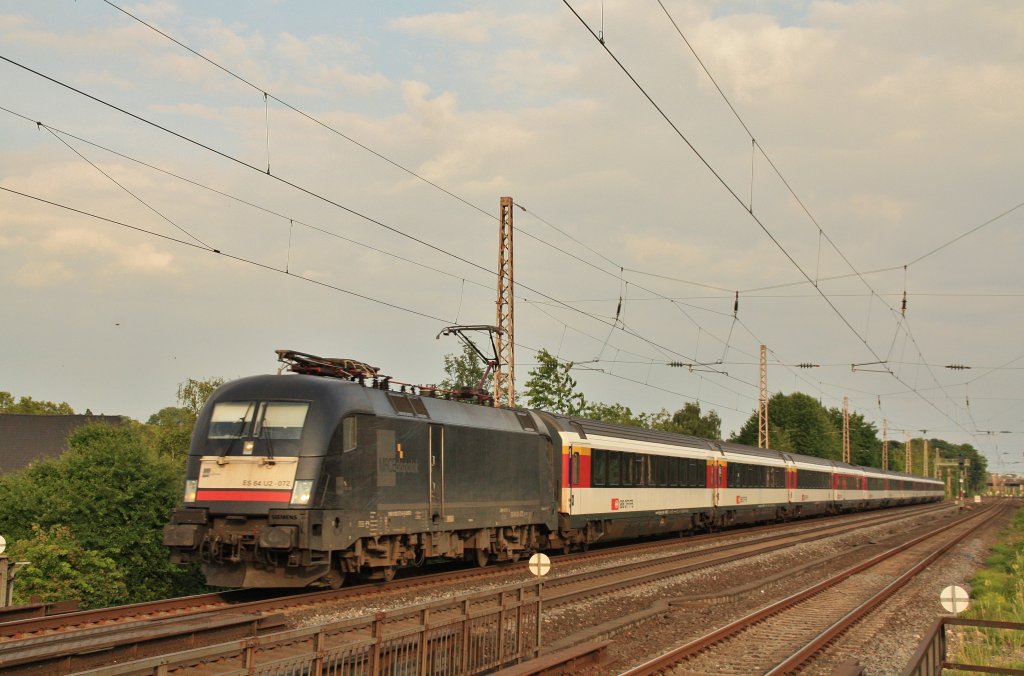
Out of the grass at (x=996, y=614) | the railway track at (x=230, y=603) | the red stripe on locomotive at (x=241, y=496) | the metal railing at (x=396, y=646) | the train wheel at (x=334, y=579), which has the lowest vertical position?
the grass at (x=996, y=614)

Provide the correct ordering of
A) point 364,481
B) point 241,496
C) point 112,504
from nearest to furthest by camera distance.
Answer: point 241,496 < point 364,481 < point 112,504

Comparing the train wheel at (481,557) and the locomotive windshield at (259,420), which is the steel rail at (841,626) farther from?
the locomotive windshield at (259,420)

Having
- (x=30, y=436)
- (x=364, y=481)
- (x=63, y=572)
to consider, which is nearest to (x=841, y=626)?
(x=364, y=481)

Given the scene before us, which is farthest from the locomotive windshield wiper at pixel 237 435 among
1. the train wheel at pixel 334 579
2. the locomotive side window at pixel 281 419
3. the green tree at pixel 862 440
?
the green tree at pixel 862 440

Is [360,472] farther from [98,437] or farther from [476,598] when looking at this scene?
[98,437]

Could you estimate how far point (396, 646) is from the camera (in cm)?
938

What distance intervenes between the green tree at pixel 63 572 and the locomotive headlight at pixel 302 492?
5373mm

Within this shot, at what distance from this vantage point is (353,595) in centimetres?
1638

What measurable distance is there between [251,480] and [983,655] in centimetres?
1092

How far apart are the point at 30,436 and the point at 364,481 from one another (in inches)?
1798

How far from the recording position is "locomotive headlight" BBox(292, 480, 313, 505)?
1545 cm

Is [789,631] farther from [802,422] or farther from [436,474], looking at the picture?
[802,422]

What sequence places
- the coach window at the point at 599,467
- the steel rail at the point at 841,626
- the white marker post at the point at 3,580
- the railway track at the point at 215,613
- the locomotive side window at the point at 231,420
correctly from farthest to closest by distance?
the coach window at the point at 599,467, the locomotive side window at the point at 231,420, the white marker post at the point at 3,580, the steel rail at the point at 841,626, the railway track at the point at 215,613

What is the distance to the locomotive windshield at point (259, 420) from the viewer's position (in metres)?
16.0
